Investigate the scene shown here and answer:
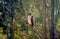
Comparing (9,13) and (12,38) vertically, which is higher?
(9,13)

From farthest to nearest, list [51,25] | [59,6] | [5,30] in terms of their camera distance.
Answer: [5,30] < [59,6] < [51,25]

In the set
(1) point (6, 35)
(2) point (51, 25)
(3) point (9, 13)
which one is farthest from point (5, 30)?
(2) point (51, 25)

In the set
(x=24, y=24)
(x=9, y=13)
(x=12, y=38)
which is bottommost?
(x=12, y=38)

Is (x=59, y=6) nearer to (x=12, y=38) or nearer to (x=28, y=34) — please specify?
(x=28, y=34)

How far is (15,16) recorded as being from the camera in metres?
4.61

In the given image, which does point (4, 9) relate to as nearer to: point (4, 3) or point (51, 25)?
point (4, 3)

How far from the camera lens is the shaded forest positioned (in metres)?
4.34

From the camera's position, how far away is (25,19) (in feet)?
15.1

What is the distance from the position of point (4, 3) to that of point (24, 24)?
2.31 ft

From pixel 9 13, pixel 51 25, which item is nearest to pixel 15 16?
pixel 9 13

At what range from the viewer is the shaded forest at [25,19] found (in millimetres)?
4336

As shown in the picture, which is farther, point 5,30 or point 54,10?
point 5,30

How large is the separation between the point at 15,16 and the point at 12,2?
0.34 meters

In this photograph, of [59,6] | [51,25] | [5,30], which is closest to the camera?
[51,25]
